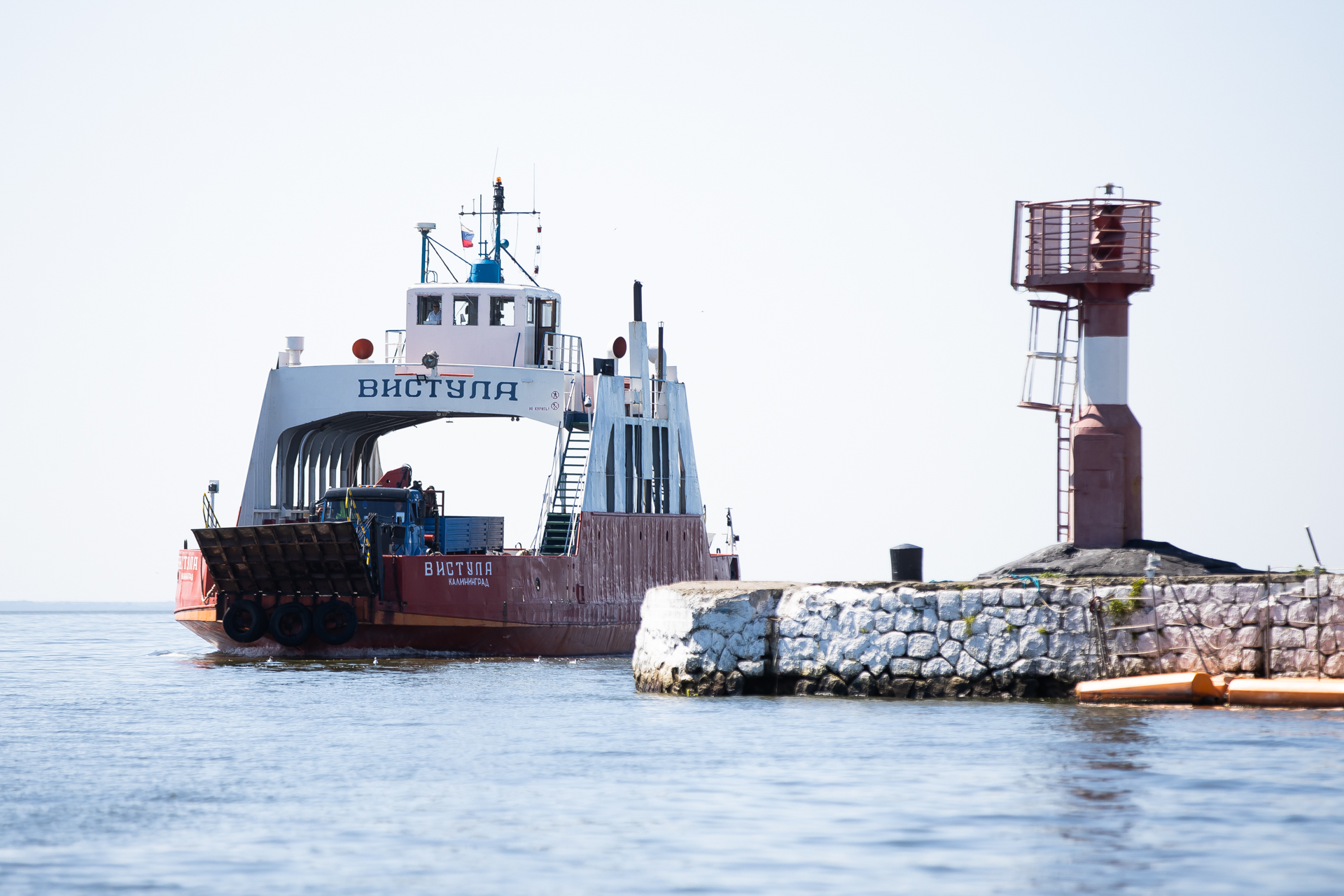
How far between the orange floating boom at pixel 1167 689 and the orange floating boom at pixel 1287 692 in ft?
0.60

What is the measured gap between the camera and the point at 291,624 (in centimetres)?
2341

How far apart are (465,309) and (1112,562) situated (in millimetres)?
12799

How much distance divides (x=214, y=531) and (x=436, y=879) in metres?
15.3

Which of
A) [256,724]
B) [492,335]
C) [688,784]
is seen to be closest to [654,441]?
[492,335]

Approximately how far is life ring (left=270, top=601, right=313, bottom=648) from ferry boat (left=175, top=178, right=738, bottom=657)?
22 mm

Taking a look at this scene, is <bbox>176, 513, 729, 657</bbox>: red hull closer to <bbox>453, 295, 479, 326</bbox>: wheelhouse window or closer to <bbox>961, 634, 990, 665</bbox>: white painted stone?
<bbox>453, 295, 479, 326</bbox>: wheelhouse window

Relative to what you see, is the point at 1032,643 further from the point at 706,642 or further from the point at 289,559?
the point at 289,559

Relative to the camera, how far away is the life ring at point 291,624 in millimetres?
23297

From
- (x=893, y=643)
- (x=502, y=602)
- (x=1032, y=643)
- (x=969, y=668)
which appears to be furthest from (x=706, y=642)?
(x=502, y=602)

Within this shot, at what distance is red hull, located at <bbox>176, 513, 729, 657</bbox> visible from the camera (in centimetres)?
2331

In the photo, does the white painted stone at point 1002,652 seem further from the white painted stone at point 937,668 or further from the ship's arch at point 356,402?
the ship's arch at point 356,402

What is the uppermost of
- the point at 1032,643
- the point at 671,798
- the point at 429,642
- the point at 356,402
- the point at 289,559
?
the point at 356,402

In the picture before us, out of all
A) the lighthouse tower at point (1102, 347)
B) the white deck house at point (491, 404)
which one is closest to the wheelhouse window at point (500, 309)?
the white deck house at point (491, 404)

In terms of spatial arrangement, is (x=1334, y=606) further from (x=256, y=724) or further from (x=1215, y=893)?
(x=256, y=724)
